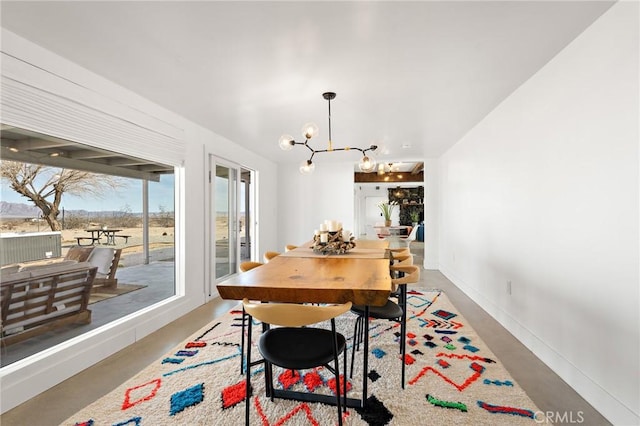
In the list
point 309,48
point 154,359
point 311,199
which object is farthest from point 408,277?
point 311,199

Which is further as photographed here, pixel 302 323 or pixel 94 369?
pixel 94 369

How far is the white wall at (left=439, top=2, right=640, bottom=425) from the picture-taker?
163cm

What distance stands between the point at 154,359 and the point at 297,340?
1477mm

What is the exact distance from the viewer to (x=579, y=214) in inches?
77.7

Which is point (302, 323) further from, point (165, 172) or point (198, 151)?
point (198, 151)

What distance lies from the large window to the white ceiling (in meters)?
0.75

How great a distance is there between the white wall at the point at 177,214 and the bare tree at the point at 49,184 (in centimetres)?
57

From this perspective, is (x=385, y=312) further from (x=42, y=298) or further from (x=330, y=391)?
(x=42, y=298)

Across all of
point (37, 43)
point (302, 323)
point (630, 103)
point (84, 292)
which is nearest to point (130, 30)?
point (37, 43)

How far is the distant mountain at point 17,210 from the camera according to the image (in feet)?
6.66

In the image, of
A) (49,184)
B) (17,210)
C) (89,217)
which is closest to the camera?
(17,210)

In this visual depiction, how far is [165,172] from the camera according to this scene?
3510mm

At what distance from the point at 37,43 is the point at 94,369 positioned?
7.67 feet

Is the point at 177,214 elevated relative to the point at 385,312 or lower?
elevated
